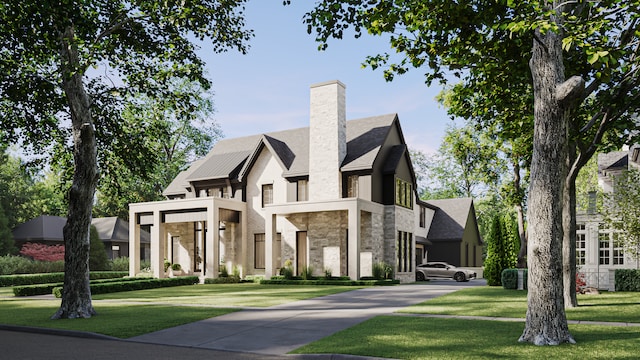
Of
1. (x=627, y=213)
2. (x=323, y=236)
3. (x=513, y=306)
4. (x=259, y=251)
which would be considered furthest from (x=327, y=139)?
(x=513, y=306)

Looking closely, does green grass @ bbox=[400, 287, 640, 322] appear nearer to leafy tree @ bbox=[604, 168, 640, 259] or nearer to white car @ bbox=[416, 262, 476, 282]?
leafy tree @ bbox=[604, 168, 640, 259]

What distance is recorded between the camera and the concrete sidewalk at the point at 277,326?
38.1 feet

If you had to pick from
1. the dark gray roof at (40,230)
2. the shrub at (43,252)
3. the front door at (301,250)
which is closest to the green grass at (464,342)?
the front door at (301,250)

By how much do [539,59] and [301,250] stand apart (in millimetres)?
22802

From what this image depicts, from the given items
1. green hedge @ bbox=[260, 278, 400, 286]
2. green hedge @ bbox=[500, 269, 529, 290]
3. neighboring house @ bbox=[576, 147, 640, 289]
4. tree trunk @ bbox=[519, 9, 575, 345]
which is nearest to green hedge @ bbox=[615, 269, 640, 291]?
neighboring house @ bbox=[576, 147, 640, 289]

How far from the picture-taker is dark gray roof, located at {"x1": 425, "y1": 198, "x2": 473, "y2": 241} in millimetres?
45688

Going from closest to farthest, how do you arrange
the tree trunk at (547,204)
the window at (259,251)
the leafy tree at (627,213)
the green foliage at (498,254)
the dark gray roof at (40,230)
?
the tree trunk at (547,204), the leafy tree at (627,213), the green foliage at (498,254), the window at (259,251), the dark gray roof at (40,230)

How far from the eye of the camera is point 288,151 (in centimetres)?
3609

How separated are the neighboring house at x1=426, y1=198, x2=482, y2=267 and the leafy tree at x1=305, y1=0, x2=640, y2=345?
28961mm

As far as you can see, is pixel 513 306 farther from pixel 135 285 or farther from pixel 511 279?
pixel 135 285

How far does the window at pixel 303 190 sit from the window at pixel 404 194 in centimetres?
556

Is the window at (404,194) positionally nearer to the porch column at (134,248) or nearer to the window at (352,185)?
the window at (352,185)

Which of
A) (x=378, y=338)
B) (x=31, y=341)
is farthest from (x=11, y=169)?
(x=378, y=338)

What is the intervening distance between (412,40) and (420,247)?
104 feet
